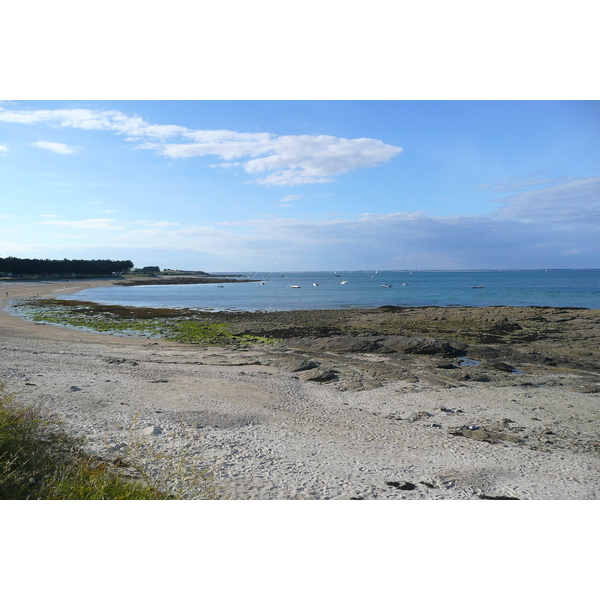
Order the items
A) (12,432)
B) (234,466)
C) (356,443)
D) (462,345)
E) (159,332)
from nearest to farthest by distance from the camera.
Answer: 1. (12,432)
2. (234,466)
3. (356,443)
4. (462,345)
5. (159,332)

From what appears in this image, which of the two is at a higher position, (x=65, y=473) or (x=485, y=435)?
(x=65, y=473)

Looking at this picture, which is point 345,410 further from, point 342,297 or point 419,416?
point 342,297

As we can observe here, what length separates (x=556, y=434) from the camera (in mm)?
9172

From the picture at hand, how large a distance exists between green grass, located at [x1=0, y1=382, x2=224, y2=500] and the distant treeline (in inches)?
4616

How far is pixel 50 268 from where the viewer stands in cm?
10919

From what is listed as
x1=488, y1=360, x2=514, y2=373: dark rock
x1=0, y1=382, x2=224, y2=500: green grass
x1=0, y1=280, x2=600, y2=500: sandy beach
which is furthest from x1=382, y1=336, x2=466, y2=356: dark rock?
x1=0, y1=382, x2=224, y2=500: green grass

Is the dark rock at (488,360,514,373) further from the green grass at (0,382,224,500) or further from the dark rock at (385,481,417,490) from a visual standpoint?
the green grass at (0,382,224,500)

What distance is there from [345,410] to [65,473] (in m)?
7.08

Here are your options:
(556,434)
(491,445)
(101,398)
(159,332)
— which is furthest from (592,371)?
(159,332)

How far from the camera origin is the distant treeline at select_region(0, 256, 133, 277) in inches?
3930

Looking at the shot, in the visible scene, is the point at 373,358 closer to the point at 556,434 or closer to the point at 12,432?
the point at 556,434

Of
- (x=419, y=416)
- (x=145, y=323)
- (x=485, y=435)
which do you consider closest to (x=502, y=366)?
(x=419, y=416)

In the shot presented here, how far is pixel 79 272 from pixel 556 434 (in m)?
135

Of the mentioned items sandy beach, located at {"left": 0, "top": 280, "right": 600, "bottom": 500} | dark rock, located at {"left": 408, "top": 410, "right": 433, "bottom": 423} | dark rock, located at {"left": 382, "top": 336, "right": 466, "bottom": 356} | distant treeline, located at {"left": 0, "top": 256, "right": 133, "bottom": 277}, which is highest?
distant treeline, located at {"left": 0, "top": 256, "right": 133, "bottom": 277}
